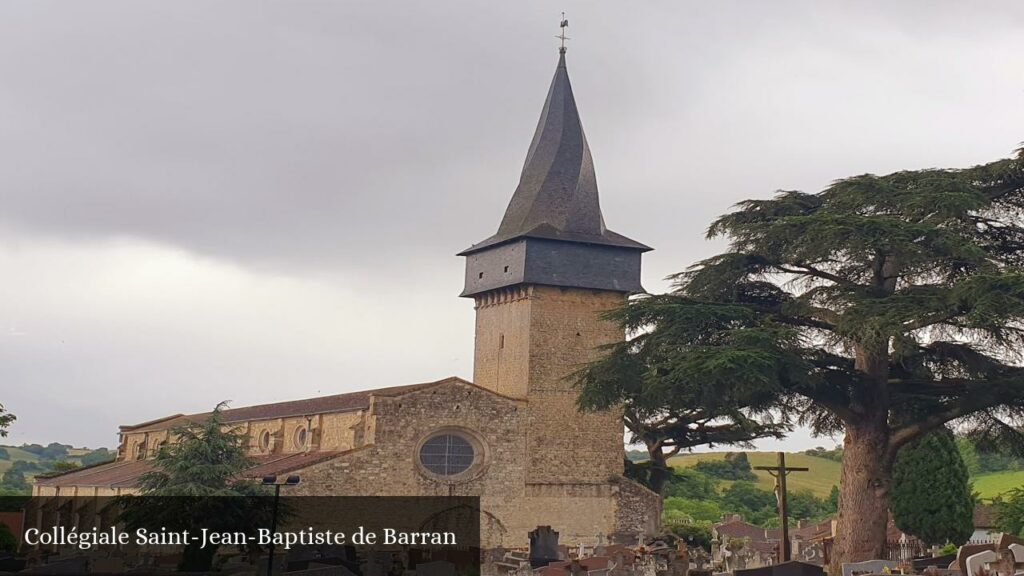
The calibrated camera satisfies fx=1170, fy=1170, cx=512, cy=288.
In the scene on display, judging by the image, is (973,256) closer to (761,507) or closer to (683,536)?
(683,536)

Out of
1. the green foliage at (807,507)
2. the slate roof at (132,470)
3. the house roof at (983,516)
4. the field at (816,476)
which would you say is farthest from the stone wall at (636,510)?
the field at (816,476)

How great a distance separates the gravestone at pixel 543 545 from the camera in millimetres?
32031

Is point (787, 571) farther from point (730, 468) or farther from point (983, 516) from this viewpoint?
point (730, 468)

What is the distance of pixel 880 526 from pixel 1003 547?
15.5 feet

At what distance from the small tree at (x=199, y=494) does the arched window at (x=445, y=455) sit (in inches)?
265

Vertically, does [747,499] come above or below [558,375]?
below

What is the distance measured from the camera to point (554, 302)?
40469 millimetres

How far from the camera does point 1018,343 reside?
24.6 meters

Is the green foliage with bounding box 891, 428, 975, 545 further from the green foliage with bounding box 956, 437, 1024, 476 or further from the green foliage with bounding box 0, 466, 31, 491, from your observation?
the green foliage with bounding box 0, 466, 31, 491

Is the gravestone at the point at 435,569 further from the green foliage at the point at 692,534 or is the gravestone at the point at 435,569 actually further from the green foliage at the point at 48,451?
the green foliage at the point at 48,451

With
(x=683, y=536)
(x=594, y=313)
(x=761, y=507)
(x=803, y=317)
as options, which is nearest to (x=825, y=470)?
(x=761, y=507)

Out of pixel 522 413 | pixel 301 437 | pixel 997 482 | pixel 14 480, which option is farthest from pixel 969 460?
pixel 14 480

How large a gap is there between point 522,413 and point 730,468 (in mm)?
44669

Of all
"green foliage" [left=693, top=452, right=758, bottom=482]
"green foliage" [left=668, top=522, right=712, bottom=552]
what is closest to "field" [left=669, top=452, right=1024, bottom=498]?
"green foliage" [left=693, top=452, right=758, bottom=482]
